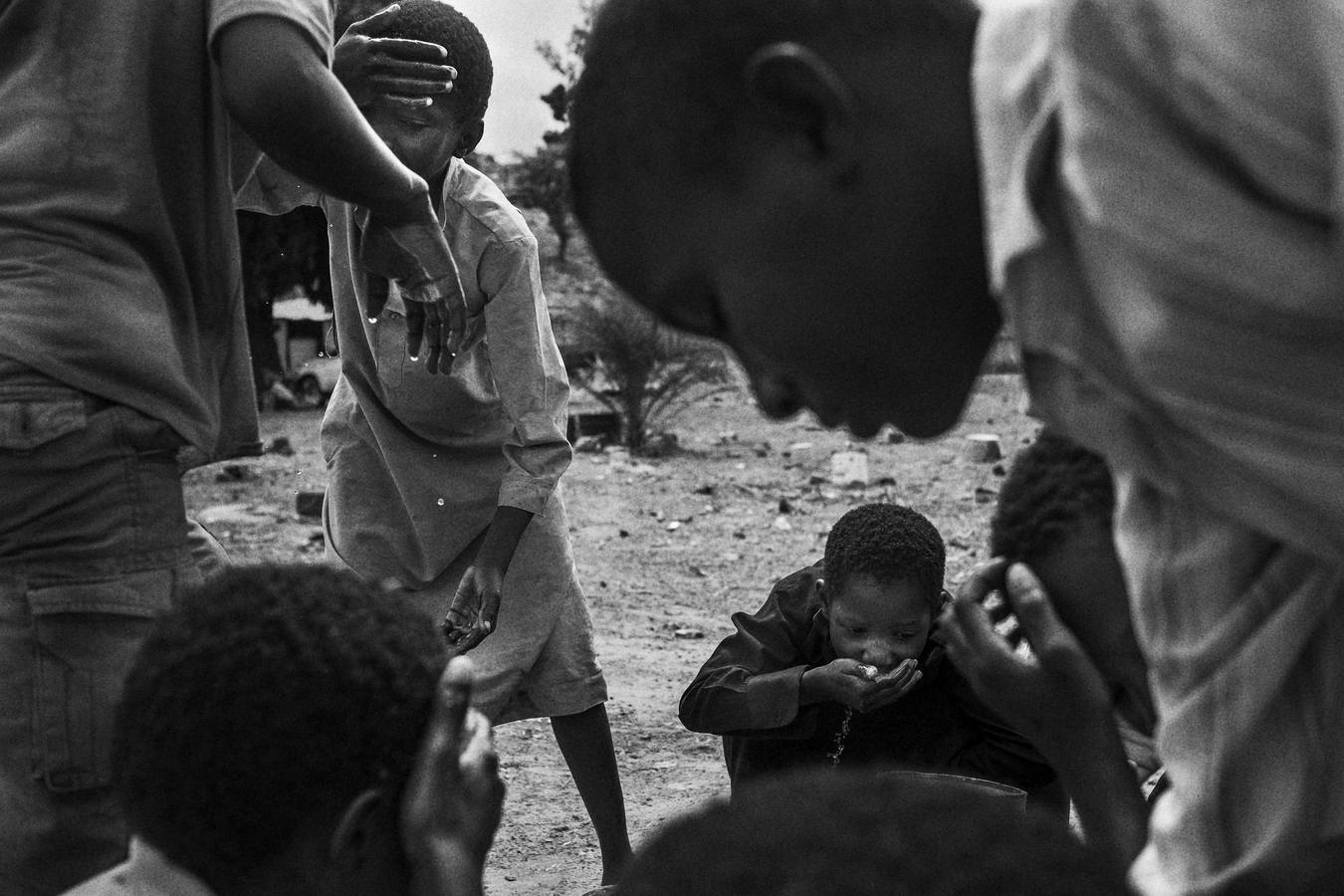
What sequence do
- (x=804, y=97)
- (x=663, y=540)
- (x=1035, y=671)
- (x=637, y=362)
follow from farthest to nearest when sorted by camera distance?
(x=637, y=362) < (x=663, y=540) < (x=1035, y=671) < (x=804, y=97)

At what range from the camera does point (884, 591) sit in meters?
3.50

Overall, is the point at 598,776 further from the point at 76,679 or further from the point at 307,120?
the point at 307,120

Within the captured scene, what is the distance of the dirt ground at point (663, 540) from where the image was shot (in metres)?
4.82

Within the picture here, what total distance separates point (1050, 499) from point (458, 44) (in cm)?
213

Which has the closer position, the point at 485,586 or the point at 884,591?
the point at 884,591

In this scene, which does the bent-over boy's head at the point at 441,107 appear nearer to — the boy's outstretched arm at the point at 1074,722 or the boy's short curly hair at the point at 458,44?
the boy's short curly hair at the point at 458,44

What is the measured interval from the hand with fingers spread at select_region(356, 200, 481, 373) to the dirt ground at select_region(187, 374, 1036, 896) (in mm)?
1865

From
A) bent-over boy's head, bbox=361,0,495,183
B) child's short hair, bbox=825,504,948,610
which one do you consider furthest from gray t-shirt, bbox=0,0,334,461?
child's short hair, bbox=825,504,948,610

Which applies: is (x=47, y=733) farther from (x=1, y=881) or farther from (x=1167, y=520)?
(x=1167, y=520)

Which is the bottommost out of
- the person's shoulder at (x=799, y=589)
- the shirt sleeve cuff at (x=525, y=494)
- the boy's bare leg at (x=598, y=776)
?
the boy's bare leg at (x=598, y=776)

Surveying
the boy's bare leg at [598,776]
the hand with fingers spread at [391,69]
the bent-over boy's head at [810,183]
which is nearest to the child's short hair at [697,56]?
the bent-over boy's head at [810,183]

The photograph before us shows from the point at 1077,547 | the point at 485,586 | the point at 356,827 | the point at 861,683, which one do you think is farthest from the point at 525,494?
the point at 356,827

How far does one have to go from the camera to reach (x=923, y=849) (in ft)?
3.46

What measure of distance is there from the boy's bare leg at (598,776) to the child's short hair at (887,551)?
81 cm
